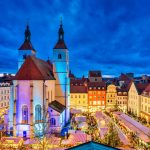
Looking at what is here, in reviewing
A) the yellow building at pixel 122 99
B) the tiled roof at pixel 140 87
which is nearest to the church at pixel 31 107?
the tiled roof at pixel 140 87

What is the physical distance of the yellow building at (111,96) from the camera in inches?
2879

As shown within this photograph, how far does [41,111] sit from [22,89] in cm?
508

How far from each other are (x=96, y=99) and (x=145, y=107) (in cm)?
2102

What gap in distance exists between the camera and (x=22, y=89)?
133 ft

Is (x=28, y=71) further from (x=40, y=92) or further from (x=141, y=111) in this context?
(x=141, y=111)

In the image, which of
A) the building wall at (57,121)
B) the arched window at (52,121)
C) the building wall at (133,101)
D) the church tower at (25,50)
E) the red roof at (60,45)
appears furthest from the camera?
the building wall at (133,101)

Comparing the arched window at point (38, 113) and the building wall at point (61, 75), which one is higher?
the building wall at point (61, 75)

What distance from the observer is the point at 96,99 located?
73.1 metres

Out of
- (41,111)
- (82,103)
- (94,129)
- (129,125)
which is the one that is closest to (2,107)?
(82,103)

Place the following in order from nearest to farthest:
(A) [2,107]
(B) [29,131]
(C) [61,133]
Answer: (B) [29,131], (C) [61,133], (A) [2,107]

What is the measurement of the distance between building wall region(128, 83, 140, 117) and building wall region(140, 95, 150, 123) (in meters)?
2.28

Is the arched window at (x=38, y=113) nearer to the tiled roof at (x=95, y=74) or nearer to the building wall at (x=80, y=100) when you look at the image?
the building wall at (x=80, y=100)

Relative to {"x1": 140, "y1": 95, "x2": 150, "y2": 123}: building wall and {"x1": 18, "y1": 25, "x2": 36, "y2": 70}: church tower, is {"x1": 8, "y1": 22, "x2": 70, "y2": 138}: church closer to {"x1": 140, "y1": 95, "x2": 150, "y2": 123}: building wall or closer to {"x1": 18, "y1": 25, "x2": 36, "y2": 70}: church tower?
{"x1": 18, "y1": 25, "x2": 36, "y2": 70}: church tower

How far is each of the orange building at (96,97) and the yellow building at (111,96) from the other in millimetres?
1225
